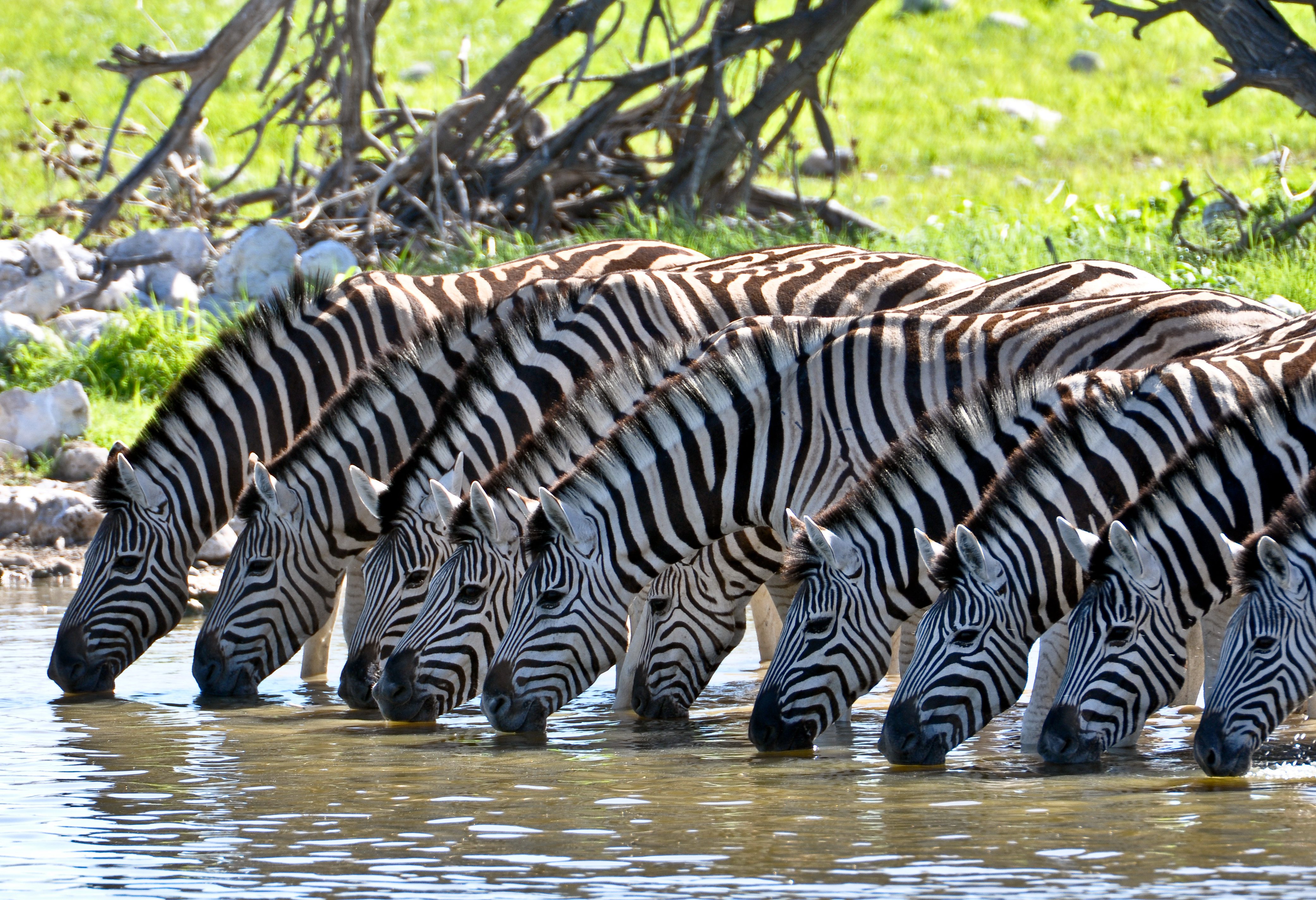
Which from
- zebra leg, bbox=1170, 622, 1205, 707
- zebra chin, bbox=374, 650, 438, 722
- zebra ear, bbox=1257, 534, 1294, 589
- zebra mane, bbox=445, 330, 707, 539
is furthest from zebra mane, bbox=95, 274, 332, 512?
zebra ear, bbox=1257, 534, 1294, 589

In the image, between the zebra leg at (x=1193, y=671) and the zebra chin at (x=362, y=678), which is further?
the zebra chin at (x=362, y=678)

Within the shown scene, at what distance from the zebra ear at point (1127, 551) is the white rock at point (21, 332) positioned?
10408 millimetres

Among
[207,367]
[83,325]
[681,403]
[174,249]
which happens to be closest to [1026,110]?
[174,249]

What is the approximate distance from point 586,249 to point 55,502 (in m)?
3.77

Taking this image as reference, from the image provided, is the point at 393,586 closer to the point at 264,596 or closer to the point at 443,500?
the point at 443,500

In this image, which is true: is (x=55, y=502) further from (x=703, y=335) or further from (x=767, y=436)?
(x=767, y=436)

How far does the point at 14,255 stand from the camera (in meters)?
15.9

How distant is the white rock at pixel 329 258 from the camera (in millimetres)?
14906

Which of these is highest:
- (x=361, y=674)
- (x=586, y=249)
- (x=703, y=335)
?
(x=586, y=249)

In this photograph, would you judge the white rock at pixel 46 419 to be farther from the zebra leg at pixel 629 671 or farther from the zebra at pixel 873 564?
the zebra at pixel 873 564

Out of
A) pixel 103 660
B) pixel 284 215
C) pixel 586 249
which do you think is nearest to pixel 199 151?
pixel 284 215

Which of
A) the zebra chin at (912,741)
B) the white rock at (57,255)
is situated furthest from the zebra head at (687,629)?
the white rock at (57,255)

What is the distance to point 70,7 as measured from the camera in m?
34.1

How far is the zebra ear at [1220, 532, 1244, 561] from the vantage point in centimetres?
598
